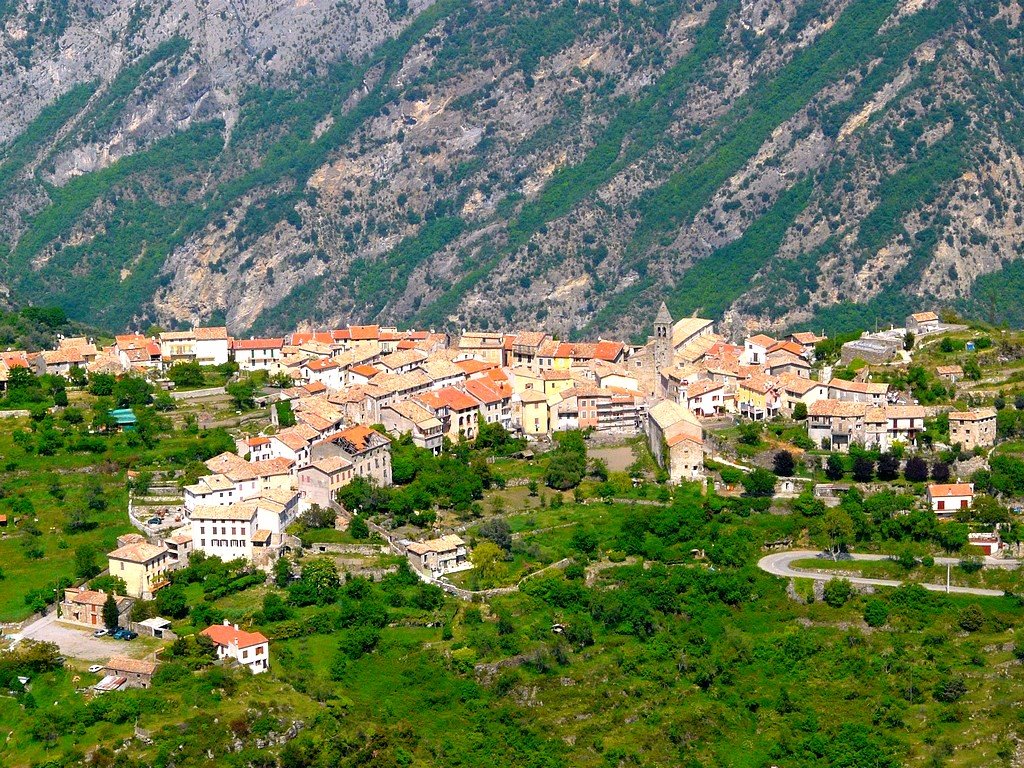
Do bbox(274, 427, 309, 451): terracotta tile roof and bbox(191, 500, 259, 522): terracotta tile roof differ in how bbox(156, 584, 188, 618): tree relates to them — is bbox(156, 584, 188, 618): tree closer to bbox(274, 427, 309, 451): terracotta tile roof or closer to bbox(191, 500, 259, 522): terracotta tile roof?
bbox(191, 500, 259, 522): terracotta tile roof

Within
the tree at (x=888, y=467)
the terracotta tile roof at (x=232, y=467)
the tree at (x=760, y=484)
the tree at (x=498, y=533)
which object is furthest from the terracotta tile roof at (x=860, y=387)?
the terracotta tile roof at (x=232, y=467)

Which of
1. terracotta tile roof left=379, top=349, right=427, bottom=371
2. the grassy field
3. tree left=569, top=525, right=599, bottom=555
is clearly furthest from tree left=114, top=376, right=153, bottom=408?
the grassy field

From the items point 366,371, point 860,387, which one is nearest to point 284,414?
point 366,371

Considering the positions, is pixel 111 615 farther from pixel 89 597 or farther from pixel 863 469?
pixel 863 469

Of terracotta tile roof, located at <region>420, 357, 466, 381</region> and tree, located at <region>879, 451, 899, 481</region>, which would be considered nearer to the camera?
tree, located at <region>879, 451, 899, 481</region>

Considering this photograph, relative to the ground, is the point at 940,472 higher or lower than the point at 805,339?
lower

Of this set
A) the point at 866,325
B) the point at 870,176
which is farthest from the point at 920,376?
the point at 870,176

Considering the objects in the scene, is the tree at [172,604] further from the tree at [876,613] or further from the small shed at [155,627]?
the tree at [876,613]
